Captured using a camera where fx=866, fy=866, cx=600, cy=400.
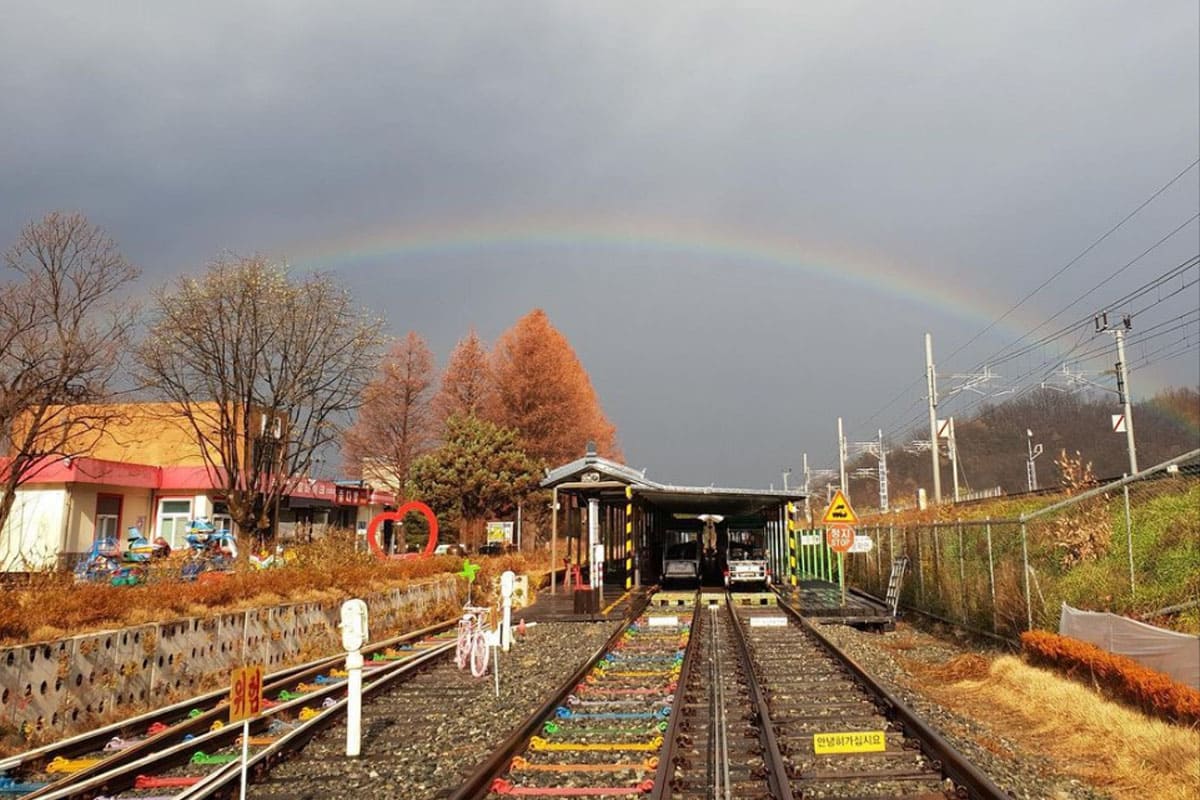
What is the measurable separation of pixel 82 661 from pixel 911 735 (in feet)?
28.5

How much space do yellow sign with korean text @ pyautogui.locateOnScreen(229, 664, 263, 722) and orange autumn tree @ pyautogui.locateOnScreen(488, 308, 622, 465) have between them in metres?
47.8

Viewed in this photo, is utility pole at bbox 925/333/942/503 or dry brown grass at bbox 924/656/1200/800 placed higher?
utility pole at bbox 925/333/942/503

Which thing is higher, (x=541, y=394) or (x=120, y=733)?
(x=541, y=394)

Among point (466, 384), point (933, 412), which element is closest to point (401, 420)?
point (466, 384)

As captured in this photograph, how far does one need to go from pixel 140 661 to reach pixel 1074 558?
16.1 meters

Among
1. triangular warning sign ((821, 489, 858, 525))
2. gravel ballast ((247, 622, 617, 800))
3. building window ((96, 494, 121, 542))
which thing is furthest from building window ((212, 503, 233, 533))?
gravel ballast ((247, 622, 617, 800))

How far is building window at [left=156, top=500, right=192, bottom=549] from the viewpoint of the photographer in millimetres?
42625

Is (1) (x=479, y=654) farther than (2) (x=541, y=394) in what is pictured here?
No

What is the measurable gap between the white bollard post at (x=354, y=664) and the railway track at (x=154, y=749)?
0.76m

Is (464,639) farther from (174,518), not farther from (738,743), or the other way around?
(174,518)

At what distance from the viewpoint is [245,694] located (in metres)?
6.31

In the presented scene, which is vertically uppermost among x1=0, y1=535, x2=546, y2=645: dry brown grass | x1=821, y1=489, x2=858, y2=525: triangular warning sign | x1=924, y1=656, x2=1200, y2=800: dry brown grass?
x1=821, y1=489, x2=858, y2=525: triangular warning sign

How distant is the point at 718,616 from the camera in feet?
76.3

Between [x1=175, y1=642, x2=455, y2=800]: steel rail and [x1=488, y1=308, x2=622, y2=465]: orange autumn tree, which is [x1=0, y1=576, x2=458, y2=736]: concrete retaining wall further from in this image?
[x1=488, y1=308, x2=622, y2=465]: orange autumn tree
